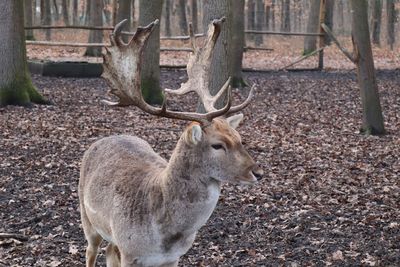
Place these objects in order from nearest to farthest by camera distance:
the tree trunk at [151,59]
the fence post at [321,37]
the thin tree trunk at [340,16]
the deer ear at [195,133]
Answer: the deer ear at [195,133], the tree trunk at [151,59], the fence post at [321,37], the thin tree trunk at [340,16]

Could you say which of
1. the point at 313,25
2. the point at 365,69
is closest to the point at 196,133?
the point at 365,69

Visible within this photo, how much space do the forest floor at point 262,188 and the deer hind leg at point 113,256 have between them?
787mm

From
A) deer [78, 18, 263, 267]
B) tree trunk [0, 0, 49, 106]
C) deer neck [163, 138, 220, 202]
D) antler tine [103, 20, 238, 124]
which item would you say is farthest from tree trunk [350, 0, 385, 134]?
deer neck [163, 138, 220, 202]

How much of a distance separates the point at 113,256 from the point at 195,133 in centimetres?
147

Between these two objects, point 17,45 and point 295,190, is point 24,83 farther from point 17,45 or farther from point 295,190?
point 295,190

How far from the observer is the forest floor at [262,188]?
691 cm

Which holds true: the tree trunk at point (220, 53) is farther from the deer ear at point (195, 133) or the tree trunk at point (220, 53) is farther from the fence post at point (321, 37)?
the fence post at point (321, 37)

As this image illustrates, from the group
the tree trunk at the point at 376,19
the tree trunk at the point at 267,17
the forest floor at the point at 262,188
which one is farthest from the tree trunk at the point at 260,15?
the forest floor at the point at 262,188

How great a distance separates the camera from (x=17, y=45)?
14828 mm

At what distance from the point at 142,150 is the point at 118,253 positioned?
805mm

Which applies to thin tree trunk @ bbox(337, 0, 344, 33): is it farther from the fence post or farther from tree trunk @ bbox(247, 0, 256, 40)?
the fence post

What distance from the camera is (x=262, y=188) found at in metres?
8.86

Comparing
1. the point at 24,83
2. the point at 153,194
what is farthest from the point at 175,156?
the point at 24,83

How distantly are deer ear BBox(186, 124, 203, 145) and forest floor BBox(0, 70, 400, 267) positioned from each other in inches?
75.4
